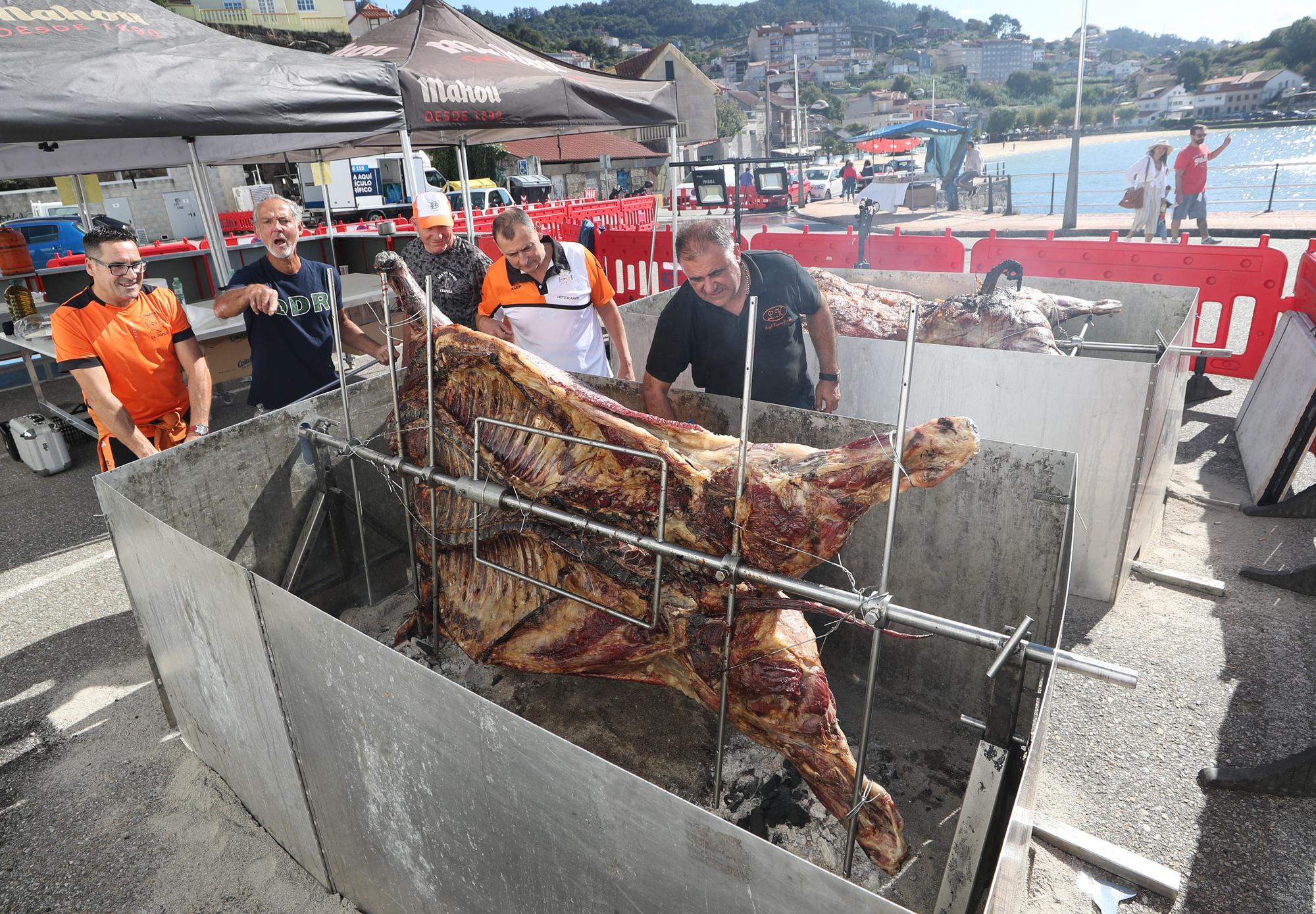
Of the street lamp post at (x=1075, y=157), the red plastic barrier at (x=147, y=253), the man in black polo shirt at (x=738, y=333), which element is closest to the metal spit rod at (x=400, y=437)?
the man in black polo shirt at (x=738, y=333)

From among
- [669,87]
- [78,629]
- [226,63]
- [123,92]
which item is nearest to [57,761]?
[78,629]

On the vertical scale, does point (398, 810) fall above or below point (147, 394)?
below

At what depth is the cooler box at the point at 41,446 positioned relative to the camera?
6652 mm

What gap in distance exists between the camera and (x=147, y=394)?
410cm

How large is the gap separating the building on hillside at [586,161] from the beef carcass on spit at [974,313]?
406cm

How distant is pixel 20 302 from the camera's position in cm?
723

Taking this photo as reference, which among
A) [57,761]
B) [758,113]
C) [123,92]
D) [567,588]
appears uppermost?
[758,113]

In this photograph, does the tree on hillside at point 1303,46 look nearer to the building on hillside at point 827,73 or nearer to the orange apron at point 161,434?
the building on hillside at point 827,73

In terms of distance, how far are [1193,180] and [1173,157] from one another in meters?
14.4

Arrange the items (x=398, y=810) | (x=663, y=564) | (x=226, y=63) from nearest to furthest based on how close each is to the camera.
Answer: (x=398, y=810), (x=663, y=564), (x=226, y=63)

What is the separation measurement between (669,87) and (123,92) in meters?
4.82

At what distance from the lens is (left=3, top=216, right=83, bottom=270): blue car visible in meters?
11.7

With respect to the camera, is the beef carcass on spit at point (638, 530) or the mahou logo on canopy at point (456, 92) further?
the mahou logo on canopy at point (456, 92)

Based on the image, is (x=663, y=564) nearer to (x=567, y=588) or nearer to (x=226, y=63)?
(x=567, y=588)
